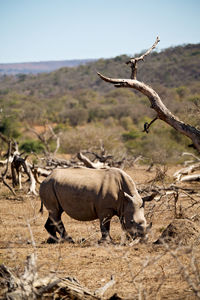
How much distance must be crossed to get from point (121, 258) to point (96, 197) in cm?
210

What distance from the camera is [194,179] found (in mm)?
14461

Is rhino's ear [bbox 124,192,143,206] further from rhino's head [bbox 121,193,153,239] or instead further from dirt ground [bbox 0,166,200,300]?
dirt ground [bbox 0,166,200,300]

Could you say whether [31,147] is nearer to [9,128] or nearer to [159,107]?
[9,128]

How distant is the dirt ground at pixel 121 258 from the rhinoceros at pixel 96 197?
0.42 m

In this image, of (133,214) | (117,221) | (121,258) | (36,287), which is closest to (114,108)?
(117,221)

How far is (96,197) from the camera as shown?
26.0ft

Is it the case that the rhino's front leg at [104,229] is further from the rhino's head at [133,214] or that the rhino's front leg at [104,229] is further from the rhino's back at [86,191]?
the rhino's head at [133,214]

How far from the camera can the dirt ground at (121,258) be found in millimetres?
4605

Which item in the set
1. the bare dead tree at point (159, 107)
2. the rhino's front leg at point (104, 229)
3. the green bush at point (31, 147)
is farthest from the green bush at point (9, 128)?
the bare dead tree at point (159, 107)

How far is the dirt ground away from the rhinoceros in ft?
1.39

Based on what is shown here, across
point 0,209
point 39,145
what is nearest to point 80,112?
point 39,145

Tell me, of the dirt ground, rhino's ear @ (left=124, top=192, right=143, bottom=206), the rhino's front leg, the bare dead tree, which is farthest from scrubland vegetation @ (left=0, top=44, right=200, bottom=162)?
the rhino's front leg

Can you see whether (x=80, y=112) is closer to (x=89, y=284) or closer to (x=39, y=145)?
(x=39, y=145)

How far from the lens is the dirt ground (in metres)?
4.61
